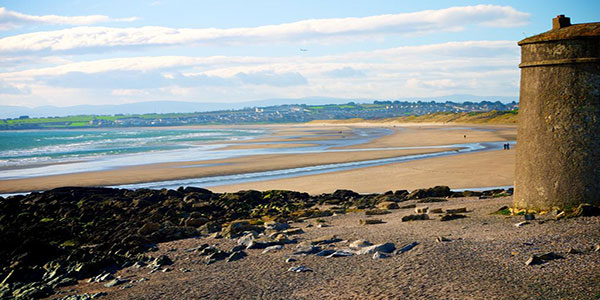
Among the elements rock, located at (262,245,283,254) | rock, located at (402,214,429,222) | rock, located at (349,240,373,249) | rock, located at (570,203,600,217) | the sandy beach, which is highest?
rock, located at (570,203,600,217)

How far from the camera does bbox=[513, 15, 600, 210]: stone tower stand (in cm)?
1165

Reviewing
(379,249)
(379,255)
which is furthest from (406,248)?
(379,255)

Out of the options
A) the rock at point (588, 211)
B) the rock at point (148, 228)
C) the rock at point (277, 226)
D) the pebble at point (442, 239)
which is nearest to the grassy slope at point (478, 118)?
the rock at point (277, 226)

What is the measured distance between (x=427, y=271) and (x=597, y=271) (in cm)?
252

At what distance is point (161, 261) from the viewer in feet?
37.7

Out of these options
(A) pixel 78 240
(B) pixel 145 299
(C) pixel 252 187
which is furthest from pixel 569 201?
(C) pixel 252 187

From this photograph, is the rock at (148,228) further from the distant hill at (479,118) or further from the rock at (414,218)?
the distant hill at (479,118)

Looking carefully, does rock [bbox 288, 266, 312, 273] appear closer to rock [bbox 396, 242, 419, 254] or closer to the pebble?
rock [bbox 396, 242, 419, 254]

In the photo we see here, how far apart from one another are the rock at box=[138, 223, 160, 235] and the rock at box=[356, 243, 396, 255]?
6.54m

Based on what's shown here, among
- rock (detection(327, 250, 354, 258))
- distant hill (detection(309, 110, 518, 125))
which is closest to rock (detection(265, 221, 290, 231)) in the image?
rock (detection(327, 250, 354, 258))

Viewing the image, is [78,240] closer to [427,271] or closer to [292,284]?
[292,284]

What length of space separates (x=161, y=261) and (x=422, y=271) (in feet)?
18.2

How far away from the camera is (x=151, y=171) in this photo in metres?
38.0

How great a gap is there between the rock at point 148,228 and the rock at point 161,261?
310 centimetres
